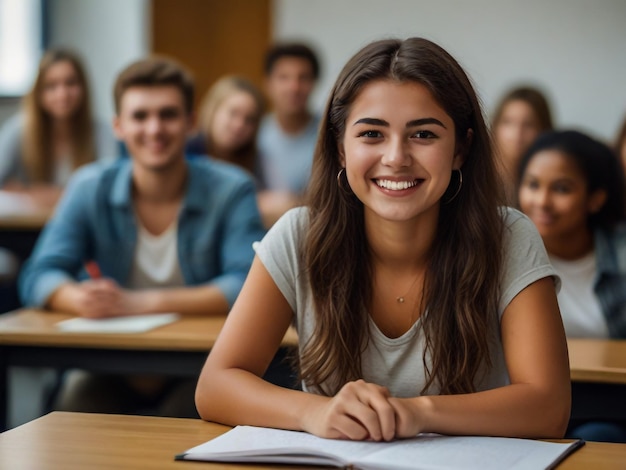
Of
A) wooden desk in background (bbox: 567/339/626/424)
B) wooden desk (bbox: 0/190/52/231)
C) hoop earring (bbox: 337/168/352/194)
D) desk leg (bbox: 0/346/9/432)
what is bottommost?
desk leg (bbox: 0/346/9/432)

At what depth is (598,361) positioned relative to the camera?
200cm

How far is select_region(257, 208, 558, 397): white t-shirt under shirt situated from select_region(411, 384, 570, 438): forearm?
7.3 inches

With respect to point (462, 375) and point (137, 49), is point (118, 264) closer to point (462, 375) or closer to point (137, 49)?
point (462, 375)

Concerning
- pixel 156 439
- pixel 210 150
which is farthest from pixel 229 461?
pixel 210 150

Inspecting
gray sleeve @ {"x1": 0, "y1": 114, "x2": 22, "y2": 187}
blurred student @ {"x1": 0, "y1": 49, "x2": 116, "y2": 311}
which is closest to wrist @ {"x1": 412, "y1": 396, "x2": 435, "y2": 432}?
blurred student @ {"x1": 0, "y1": 49, "x2": 116, "y2": 311}

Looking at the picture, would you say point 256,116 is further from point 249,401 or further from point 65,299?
point 249,401

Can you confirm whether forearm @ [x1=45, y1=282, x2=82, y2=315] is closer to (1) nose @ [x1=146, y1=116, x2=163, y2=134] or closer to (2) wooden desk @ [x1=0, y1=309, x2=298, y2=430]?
(2) wooden desk @ [x1=0, y1=309, x2=298, y2=430]

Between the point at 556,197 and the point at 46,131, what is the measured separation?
2.94 meters

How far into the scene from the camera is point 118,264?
2846 millimetres

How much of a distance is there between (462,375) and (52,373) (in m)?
2.55

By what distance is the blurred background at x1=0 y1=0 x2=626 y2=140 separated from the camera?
6.37 m

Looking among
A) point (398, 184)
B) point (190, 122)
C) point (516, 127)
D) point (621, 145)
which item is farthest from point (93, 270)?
point (516, 127)

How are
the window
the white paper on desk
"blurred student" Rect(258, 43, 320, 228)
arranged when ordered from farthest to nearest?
the window → "blurred student" Rect(258, 43, 320, 228) → the white paper on desk

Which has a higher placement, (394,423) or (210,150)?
(210,150)
